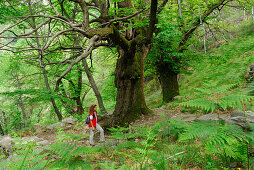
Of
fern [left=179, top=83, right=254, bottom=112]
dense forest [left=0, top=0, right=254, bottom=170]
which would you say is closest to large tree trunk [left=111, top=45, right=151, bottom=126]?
dense forest [left=0, top=0, right=254, bottom=170]

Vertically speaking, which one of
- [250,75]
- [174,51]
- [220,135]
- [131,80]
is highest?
[174,51]

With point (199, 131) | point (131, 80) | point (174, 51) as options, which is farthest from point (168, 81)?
point (199, 131)

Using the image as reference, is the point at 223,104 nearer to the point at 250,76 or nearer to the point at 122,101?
the point at 122,101

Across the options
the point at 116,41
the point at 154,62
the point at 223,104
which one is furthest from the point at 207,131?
the point at 154,62

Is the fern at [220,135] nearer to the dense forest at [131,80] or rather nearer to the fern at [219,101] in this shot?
the dense forest at [131,80]

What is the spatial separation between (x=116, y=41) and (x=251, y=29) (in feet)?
57.3

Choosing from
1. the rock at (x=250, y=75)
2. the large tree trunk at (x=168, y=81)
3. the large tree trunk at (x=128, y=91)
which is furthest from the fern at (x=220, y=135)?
the large tree trunk at (x=168, y=81)

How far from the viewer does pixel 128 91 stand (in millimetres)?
6590

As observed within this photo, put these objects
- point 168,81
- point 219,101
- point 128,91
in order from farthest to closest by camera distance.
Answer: point 168,81
point 128,91
point 219,101

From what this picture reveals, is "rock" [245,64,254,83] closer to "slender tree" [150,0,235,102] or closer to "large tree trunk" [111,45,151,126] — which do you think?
"slender tree" [150,0,235,102]

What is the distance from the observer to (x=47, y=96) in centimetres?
810

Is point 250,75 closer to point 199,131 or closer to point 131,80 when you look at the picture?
point 131,80

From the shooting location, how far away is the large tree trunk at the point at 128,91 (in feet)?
21.1

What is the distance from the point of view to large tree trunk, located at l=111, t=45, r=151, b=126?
21.1 ft
